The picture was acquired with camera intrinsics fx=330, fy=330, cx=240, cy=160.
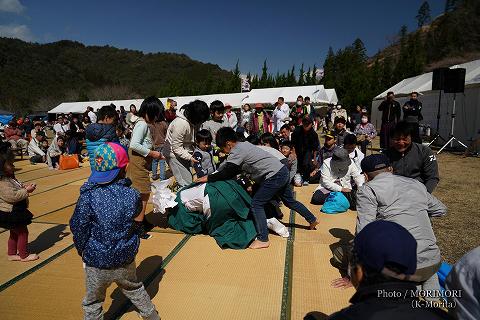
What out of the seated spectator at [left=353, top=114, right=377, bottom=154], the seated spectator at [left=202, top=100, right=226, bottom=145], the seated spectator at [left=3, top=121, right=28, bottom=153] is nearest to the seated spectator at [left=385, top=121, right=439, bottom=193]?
the seated spectator at [left=202, top=100, right=226, bottom=145]

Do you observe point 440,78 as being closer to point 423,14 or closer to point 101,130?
point 101,130

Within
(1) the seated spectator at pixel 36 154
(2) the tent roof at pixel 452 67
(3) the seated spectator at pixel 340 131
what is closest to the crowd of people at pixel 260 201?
(3) the seated spectator at pixel 340 131

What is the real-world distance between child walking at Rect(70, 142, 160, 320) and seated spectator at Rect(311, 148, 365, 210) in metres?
4.02

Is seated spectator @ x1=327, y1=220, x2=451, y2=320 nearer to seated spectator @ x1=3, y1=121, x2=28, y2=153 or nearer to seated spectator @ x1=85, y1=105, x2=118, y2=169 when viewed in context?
seated spectator @ x1=85, y1=105, x2=118, y2=169

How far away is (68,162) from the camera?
977cm

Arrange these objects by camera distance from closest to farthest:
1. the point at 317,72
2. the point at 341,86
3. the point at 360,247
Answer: the point at 360,247
the point at 341,86
the point at 317,72

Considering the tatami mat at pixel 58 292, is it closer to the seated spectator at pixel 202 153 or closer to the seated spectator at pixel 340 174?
the seated spectator at pixel 202 153

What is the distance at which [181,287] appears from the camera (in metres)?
3.10

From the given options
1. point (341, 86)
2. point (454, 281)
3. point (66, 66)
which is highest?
point (66, 66)

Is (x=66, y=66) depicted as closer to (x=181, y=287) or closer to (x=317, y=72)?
(x=317, y=72)

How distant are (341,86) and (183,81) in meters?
23.9

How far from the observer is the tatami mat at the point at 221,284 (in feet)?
8.97

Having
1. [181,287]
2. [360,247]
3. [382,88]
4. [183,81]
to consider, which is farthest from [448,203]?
[183,81]

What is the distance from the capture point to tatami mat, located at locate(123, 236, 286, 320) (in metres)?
2.74
